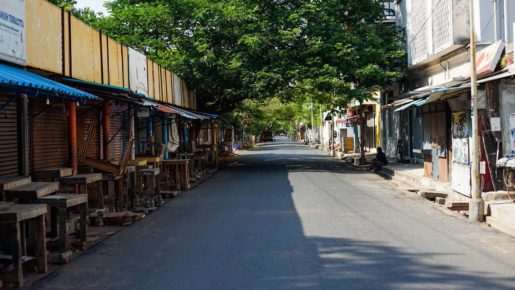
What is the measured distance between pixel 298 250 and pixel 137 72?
12.3 meters

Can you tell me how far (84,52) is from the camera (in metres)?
13.4

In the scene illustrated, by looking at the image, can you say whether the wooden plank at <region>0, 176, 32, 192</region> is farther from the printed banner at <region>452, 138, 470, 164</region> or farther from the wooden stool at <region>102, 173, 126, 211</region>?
the printed banner at <region>452, 138, 470, 164</region>

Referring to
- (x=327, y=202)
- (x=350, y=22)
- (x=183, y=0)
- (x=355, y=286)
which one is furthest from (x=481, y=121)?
(x=183, y=0)

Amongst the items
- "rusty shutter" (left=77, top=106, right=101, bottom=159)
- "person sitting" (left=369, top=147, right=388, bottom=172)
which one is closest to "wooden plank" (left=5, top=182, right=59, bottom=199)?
"rusty shutter" (left=77, top=106, right=101, bottom=159)

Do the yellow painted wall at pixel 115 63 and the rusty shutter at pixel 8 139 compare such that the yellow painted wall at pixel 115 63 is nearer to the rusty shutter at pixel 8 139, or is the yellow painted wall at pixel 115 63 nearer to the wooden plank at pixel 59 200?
the rusty shutter at pixel 8 139

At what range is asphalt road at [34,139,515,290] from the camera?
20.8ft

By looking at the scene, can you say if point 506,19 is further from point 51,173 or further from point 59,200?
point 59,200

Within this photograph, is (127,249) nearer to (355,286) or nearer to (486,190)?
(355,286)

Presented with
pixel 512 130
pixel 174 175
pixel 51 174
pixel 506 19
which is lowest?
pixel 174 175

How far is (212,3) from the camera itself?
81.9 ft

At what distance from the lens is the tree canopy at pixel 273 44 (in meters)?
23.3

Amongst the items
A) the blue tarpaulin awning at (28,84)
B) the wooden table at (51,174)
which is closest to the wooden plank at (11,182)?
the blue tarpaulin awning at (28,84)

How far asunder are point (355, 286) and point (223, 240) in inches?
130

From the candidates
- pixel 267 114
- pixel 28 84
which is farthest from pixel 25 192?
pixel 267 114
